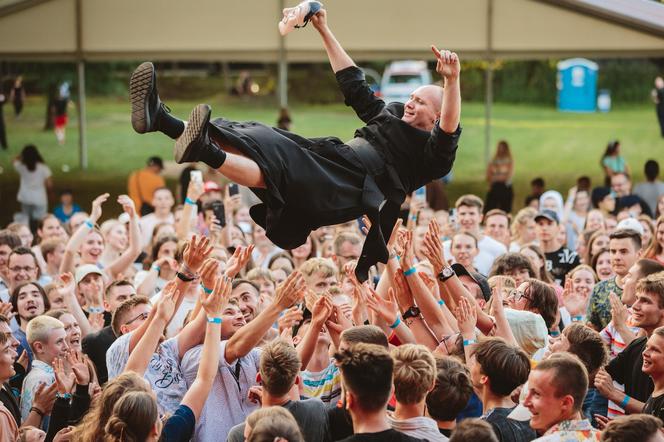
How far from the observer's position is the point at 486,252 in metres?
8.13

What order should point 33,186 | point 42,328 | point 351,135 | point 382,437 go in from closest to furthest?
point 382,437 → point 42,328 → point 33,186 → point 351,135

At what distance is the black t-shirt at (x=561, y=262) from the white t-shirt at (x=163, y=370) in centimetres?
431

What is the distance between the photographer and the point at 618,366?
495 centimetres

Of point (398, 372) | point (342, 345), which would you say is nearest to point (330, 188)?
point (342, 345)

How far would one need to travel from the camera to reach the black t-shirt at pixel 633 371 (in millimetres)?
4770

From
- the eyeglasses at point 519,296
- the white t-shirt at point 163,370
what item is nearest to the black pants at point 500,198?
the eyeglasses at point 519,296

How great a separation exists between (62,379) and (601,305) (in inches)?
137

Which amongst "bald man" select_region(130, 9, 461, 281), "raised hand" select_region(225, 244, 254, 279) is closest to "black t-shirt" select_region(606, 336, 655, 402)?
"bald man" select_region(130, 9, 461, 281)

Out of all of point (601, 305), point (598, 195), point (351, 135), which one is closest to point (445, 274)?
point (601, 305)

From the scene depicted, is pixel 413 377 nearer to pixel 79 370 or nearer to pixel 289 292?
pixel 289 292

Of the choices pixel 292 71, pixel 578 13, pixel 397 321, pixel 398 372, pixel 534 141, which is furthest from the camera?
pixel 292 71

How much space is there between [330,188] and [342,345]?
93 centimetres

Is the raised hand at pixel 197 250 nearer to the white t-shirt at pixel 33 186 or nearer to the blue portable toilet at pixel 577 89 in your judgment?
the white t-shirt at pixel 33 186

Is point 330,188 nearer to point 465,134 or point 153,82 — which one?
point 153,82
